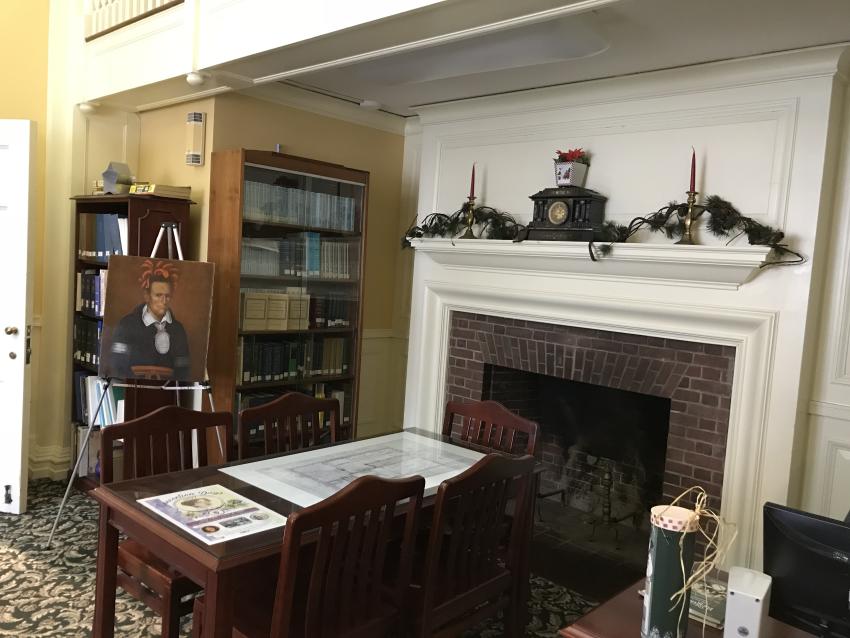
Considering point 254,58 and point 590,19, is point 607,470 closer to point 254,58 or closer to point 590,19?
point 590,19

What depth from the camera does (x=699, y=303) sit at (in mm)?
3174

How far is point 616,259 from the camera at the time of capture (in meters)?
3.30

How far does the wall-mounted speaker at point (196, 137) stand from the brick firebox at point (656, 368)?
1.89m

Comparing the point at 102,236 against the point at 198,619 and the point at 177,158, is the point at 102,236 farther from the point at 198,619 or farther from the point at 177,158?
the point at 198,619

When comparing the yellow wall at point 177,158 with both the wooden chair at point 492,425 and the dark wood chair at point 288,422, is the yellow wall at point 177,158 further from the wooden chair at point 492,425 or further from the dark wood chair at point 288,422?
the wooden chair at point 492,425

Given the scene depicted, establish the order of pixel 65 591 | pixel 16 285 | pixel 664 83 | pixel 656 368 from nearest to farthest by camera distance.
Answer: pixel 65 591 → pixel 664 83 → pixel 656 368 → pixel 16 285

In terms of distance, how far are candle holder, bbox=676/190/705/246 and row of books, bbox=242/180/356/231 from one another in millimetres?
2077

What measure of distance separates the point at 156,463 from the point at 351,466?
75cm

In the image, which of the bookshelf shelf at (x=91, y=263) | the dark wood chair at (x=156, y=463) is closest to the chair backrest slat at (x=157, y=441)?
the dark wood chair at (x=156, y=463)

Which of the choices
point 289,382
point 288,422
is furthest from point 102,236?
point 288,422

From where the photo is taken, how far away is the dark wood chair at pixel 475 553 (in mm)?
2170

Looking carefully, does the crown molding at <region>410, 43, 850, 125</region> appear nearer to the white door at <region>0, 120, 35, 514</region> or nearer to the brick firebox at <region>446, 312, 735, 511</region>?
the brick firebox at <region>446, 312, 735, 511</region>

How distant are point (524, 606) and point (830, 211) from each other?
212 cm

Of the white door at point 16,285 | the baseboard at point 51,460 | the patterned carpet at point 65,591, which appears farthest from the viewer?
the baseboard at point 51,460
